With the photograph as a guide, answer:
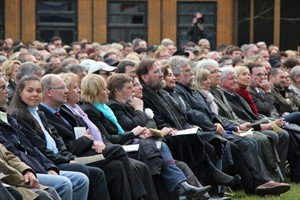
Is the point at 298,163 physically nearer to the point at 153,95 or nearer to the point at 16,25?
the point at 153,95

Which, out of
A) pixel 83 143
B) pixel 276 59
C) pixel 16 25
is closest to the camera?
pixel 83 143

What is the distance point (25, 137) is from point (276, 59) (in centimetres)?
1159

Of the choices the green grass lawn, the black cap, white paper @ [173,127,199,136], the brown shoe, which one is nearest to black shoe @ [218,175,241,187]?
the green grass lawn

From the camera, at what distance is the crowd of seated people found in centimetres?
998

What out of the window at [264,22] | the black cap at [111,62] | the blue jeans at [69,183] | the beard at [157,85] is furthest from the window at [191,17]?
the blue jeans at [69,183]

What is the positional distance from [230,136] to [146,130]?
2.13 m

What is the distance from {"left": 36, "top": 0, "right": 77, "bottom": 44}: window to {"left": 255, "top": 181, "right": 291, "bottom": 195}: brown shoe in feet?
65.9

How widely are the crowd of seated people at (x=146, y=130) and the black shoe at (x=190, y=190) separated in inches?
0.4

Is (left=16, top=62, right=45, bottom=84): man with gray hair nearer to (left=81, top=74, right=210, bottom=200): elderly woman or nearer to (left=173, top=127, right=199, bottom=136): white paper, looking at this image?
(left=81, top=74, right=210, bottom=200): elderly woman

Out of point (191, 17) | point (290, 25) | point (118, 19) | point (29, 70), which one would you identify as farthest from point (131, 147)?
point (191, 17)

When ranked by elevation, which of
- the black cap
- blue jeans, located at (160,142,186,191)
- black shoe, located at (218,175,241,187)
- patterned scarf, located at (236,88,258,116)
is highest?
the black cap

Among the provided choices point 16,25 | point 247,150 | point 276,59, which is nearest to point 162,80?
point 247,150

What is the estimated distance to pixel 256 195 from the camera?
13023 mm

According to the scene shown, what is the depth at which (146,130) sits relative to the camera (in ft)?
38.5
